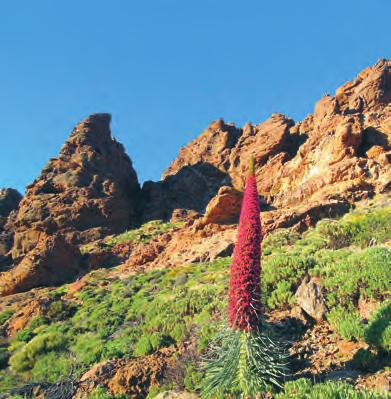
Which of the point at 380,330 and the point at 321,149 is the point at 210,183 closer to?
the point at 321,149

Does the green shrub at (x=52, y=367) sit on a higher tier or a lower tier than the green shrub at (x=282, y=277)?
lower

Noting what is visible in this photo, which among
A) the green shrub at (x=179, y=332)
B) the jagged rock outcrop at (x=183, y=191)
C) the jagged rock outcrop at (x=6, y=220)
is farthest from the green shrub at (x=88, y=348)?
the jagged rock outcrop at (x=183, y=191)

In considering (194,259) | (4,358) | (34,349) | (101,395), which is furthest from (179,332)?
(194,259)

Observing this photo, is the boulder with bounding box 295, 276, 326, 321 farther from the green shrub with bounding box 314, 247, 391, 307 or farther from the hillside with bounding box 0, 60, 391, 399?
the green shrub with bounding box 314, 247, 391, 307

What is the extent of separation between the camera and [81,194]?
47.8m

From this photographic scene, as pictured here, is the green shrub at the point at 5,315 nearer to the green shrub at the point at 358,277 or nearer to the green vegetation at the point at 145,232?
the green vegetation at the point at 145,232

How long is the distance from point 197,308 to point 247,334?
814 centimetres

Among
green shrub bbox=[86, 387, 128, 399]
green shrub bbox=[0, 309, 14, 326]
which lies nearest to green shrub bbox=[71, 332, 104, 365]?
green shrub bbox=[86, 387, 128, 399]

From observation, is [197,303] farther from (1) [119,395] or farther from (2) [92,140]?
(2) [92,140]

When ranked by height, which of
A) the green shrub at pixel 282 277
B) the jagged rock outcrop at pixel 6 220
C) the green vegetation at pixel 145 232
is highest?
the jagged rock outcrop at pixel 6 220

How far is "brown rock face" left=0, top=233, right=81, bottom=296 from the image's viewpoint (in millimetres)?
31375

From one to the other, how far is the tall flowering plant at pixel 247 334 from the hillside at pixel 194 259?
1.26 ft

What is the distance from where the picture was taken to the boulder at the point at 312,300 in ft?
32.7

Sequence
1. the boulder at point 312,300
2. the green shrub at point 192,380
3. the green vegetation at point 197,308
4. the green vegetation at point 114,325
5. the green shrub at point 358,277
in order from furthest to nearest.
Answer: the green vegetation at point 114,325 < the green shrub at point 358,277 < the boulder at point 312,300 < the green vegetation at point 197,308 < the green shrub at point 192,380
